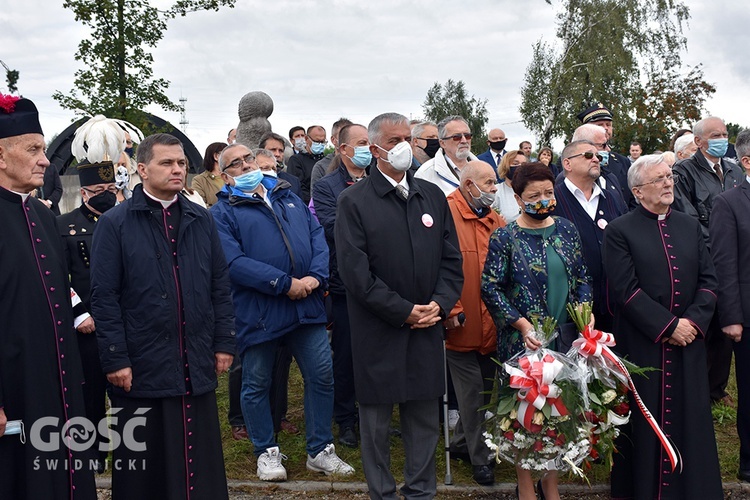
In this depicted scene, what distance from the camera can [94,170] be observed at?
18.7ft

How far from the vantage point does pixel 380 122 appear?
17.5 ft

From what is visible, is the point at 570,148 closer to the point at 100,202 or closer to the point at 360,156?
the point at 360,156

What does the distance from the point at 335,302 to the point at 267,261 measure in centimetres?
103

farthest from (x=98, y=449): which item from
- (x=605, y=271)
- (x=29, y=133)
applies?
(x=605, y=271)

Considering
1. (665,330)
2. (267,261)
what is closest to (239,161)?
(267,261)

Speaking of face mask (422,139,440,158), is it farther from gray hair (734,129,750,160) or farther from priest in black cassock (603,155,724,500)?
priest in black cassock (603,155,724,500)

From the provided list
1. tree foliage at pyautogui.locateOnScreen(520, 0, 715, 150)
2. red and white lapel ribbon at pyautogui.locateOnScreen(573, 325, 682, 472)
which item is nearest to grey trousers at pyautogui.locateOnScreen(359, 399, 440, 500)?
red and white lapel ribbon at pyautogui.locateOnScreen(573, 325, 682, 472)

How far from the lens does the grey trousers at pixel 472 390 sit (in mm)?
5797

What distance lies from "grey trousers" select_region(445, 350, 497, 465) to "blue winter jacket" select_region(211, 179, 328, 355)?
1084mm

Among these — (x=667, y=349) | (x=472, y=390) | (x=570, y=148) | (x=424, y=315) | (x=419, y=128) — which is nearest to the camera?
(x=424, y=315)

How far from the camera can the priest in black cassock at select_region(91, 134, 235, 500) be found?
459cm

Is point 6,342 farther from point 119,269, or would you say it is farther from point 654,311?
point 654,311

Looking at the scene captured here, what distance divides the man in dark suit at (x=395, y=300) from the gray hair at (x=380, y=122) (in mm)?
16

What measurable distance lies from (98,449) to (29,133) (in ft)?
8.91
